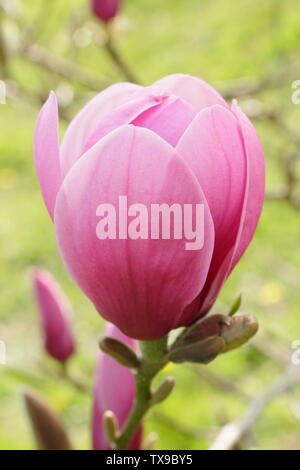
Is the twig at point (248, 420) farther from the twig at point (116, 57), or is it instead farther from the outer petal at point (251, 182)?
the twig at point (116, 57)

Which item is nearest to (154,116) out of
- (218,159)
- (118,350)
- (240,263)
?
(218,159)

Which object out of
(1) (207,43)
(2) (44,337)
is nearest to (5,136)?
(1) (207,43)

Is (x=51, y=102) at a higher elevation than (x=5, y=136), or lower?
higher

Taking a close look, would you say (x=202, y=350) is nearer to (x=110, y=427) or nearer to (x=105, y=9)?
(x=110, y=427)

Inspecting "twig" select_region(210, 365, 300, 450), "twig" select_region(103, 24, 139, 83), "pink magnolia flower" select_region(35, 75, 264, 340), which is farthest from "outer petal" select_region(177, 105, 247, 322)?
"twig" select_region(103, 24, 139, 83)

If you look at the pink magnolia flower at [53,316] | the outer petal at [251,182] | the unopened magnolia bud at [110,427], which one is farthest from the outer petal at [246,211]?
the pink magnolia flower at [53,316]

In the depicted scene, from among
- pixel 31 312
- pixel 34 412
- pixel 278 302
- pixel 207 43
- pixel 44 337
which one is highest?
pixel 34 412
